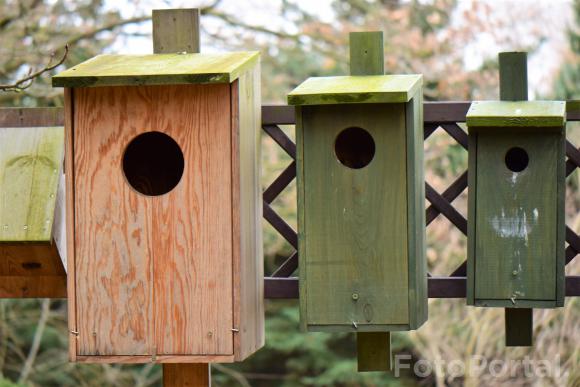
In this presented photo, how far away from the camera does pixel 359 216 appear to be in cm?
352

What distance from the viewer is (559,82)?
7.45 meters

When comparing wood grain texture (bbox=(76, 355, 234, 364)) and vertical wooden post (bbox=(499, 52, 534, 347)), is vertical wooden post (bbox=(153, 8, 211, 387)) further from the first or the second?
vertical wooden post (bbox=(499, 52, 534, 347))

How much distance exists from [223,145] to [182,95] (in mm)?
196

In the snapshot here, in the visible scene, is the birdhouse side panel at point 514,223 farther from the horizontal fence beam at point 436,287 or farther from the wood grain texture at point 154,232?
the wood grain texture at point 154,232

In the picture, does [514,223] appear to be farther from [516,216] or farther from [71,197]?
[71,197]

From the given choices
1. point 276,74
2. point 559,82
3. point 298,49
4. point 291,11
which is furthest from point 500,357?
point 276,74

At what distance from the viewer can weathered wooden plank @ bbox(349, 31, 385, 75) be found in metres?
3.77

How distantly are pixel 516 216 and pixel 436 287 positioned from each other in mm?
373

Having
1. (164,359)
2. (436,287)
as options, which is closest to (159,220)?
(164,359)

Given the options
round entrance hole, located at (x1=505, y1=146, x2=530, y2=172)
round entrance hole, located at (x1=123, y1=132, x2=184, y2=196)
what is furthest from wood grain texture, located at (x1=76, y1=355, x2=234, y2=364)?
round entrance hole, located at (x1=505, y1=146, x2=530, y2=172)

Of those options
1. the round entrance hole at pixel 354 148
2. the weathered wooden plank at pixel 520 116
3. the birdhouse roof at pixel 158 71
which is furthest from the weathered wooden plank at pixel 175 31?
the weathered wooden plank at pixel 520 116

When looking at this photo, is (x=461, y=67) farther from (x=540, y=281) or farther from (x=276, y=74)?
(x=540, y=281)

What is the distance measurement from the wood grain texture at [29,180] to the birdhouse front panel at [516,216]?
141 centimetres

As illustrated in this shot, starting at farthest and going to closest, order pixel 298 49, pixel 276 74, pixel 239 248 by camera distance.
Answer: pixel 276 74 < pixel 298 49 < pixel 239 248
